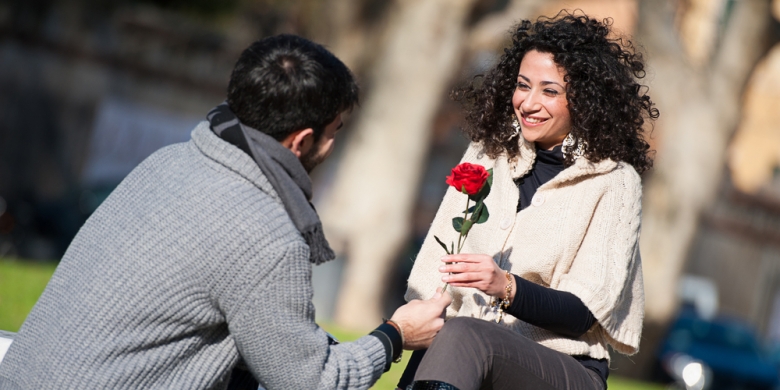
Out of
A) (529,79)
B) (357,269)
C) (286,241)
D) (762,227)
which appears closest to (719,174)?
(357,269)

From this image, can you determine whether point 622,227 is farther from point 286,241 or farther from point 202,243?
point 202,243

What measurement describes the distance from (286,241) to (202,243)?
9.1 inches

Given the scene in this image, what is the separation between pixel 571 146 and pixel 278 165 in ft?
3.92

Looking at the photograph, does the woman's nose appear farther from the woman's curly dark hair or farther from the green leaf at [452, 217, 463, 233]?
the green leaf at [452, 217, 463, 233]

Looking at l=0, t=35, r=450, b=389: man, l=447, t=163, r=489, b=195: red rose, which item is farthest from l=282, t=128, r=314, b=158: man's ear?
l=447, t=163, r=489, b=195: red rose

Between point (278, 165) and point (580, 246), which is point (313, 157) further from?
point (580, 246)

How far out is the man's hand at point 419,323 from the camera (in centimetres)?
302

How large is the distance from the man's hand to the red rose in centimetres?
39

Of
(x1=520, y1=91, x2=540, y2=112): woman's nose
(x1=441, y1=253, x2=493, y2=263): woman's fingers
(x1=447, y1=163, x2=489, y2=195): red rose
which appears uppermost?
(x1=520, y1=91, x2=540, y2=112): woman's nose

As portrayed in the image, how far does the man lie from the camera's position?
2.61 meters

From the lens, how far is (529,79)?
345 cm

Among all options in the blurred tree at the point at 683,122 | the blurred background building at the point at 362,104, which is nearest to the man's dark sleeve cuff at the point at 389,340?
the blurred background building at the point at 362,104

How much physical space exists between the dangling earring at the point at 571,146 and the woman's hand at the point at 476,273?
0.66 meters

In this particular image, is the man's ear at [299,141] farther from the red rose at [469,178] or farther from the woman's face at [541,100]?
the woman's face at [541,100]
